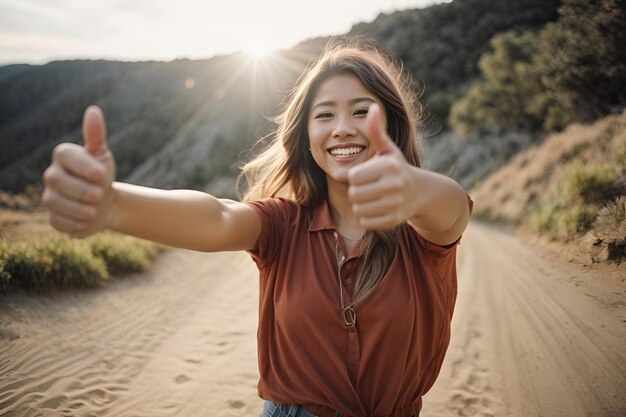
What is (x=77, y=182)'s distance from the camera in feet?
3.49

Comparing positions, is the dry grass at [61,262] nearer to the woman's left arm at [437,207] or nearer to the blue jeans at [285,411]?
the blue jeans at [285,411]

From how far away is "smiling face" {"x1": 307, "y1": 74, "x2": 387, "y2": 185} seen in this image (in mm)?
1932

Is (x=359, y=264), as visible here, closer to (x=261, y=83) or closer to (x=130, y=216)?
(x=130, y=216)

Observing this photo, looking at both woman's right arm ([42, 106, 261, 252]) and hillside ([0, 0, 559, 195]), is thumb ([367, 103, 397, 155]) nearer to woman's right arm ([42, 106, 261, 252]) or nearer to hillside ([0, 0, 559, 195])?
woman's right arm ([42, 106, 261, 252])

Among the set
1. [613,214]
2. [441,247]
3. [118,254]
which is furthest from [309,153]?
[118,254]

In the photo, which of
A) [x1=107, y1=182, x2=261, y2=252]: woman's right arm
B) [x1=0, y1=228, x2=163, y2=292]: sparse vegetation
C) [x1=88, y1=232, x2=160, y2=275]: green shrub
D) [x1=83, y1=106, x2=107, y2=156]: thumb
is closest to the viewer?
[x1=83, y1=106, x2=107, y2=156]: thumb

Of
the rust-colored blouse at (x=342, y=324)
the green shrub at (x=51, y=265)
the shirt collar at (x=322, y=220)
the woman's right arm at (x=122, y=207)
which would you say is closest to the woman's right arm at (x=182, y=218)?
the woman's right arm at (x=122, y=207)

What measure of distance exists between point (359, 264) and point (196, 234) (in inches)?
30.0

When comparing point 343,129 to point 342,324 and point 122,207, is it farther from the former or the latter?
point 122,207

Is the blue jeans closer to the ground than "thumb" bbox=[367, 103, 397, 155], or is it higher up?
closer to the ground

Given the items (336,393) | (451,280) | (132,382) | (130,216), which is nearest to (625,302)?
(451,280)

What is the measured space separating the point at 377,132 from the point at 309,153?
126 centimetres

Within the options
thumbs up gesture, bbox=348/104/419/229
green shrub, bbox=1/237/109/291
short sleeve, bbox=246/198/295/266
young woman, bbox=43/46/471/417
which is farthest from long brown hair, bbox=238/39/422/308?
green shrub, bbox=1/237/109/291

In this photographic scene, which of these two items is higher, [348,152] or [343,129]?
[343,129]
